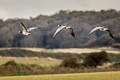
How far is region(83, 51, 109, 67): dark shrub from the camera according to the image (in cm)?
4873

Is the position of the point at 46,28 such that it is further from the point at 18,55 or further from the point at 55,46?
the point at 18,55

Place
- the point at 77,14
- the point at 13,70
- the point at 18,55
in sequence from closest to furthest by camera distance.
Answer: the point at 13,70
the point at 18,55
the point at 77,14

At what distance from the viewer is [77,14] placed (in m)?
134

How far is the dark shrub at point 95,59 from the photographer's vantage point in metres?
48.7

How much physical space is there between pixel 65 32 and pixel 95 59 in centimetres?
5502

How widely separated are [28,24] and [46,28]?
13.2ft

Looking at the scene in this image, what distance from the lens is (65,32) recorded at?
10512cm

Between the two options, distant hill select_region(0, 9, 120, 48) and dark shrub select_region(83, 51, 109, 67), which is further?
distant hill select_region(0, 9, 120, 48)

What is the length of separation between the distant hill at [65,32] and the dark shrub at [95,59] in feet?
88.0

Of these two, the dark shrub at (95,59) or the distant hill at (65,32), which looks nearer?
the dark shrub at (95,59)

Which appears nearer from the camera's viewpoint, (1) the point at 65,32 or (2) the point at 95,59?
(2) the point at 95,59

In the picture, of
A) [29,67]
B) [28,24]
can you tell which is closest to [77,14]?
[28,24]

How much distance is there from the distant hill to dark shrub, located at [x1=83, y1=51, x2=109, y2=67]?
26.8 meters

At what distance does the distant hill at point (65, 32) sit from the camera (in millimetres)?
94625
